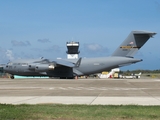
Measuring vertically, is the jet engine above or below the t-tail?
below

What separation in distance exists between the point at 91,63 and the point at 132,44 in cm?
820

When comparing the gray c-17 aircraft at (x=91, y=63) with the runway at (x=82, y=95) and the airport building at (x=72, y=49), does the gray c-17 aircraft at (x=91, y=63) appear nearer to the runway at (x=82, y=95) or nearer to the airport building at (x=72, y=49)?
the runway at (x=82, y=95)

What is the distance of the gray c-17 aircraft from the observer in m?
55.9

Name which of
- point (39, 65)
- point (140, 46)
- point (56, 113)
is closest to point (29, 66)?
point (39, 65)


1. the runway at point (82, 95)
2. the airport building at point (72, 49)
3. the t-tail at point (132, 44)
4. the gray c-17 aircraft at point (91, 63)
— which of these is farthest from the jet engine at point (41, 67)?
the airport building at point (72, 49)

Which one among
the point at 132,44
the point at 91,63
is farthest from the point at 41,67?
the point at 132,44

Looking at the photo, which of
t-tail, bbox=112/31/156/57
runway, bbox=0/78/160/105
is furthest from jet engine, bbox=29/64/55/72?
runway, bbox=0/78/160/105

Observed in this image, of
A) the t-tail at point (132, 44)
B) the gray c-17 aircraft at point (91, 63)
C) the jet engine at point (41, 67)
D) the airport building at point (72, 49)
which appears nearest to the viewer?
the gray c-17 aircraft at point (91, 63)

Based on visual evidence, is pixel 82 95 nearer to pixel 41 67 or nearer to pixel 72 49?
pixel 41 67

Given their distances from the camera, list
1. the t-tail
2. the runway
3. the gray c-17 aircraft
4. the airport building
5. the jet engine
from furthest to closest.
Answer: the airport building < the jet engine < the t-tail < the gray c-17 aircraft < the runway

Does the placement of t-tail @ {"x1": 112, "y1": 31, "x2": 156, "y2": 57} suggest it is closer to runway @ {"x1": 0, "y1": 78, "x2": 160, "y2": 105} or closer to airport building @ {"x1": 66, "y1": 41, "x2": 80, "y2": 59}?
runway @ {"x1": 0, "y1": 78, "x2": 160, "y2": 105}

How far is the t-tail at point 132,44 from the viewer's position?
5656cm

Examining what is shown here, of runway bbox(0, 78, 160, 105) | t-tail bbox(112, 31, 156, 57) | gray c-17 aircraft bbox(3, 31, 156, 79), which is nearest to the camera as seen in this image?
runway bbox(0, 78, 160, 105)

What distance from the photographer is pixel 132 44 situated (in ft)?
187
